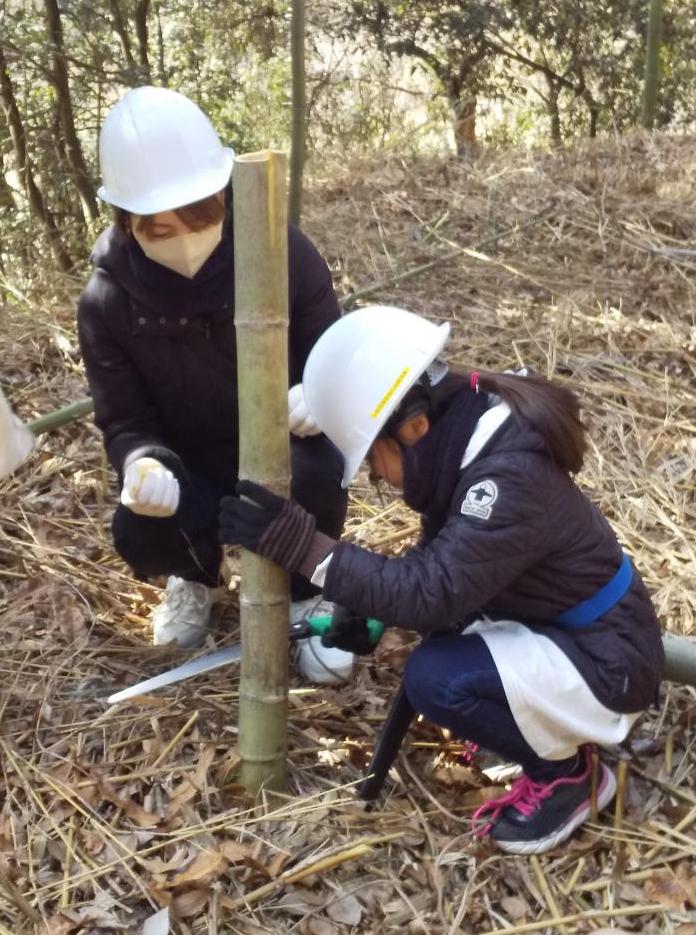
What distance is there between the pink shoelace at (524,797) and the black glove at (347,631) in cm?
44

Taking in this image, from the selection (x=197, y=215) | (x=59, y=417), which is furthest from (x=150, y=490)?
(x=59, y=417)

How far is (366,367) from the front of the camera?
189cm

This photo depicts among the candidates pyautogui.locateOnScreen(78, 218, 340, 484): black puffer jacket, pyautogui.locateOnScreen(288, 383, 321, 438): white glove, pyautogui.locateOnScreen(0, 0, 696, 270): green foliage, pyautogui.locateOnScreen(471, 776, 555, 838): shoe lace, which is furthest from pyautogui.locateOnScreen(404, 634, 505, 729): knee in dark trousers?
pyautogui.locateOnScreen(0, 0, 696, 270): green foliage

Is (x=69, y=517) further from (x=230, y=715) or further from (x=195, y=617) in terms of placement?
(x=230, y=715)

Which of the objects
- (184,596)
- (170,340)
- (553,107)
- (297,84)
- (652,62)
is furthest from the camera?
(553,107)

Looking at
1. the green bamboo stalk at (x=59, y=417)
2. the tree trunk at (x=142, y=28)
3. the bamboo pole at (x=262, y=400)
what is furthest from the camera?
the tree trunk at (x=142, y=28)

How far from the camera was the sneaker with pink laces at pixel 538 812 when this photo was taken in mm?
2109

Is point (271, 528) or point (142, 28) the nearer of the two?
point (271, 528)

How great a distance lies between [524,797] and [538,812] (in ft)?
0.13

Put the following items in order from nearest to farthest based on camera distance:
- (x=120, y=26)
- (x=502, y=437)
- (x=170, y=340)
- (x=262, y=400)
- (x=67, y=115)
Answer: (x=262, y=400), (x=502, y=437), (x=170, y=340), (x=67, y=115), (x=120, y=26)

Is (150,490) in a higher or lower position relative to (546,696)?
higher

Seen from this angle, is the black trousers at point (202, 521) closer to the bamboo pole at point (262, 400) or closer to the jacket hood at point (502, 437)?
the bamboo pole at point (262, 400)

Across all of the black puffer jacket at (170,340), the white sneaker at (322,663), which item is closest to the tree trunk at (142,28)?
the black puffer jacket at (170,340)

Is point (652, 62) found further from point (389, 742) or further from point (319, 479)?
point (389, 742)
